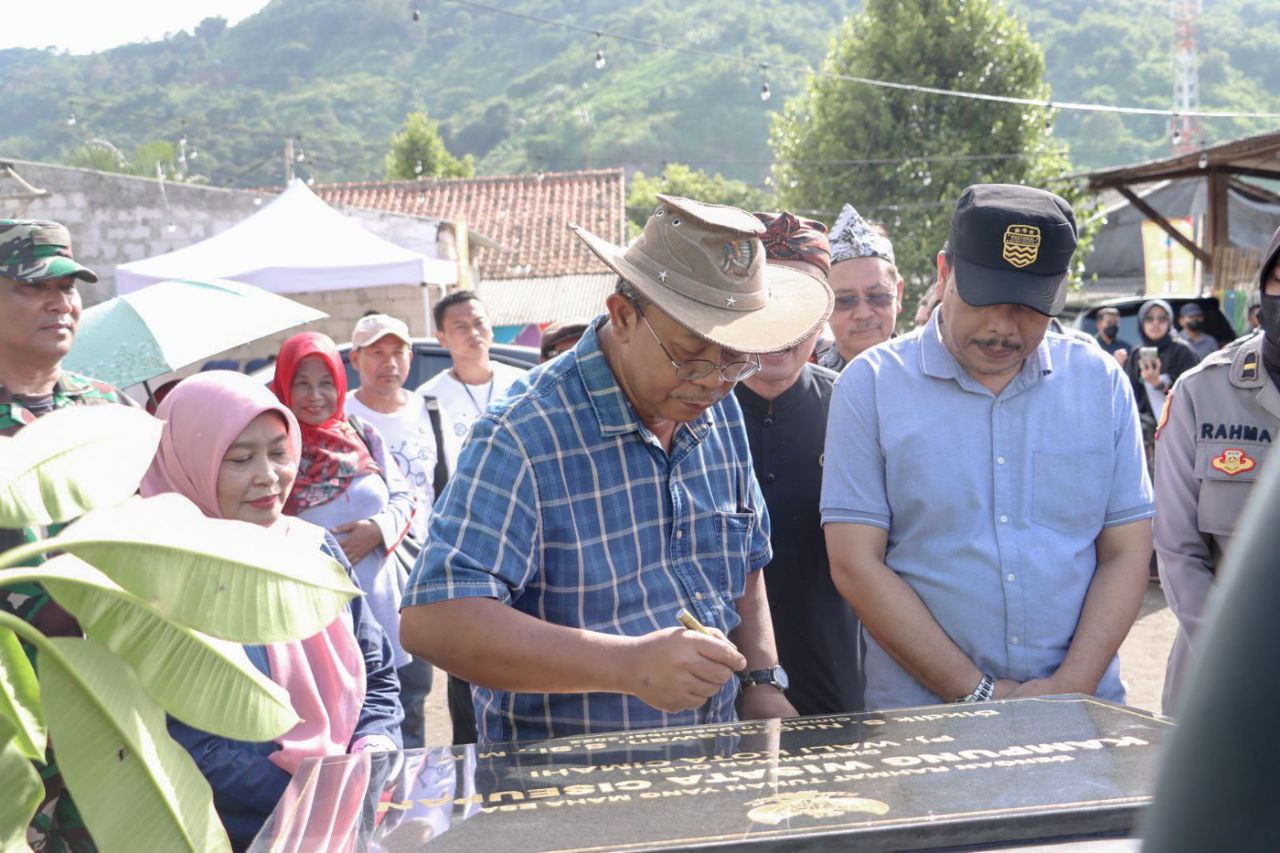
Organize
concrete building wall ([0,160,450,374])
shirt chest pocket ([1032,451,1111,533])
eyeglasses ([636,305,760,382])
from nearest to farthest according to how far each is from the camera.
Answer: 1. eyeglasses ([636,305,760,382])
2. shirt chest pocket ([1032,451,1111,533])
3. concrete building wall ([0,160,450,374])

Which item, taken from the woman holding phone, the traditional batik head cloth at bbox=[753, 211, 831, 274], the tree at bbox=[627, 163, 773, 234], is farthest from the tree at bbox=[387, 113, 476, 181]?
the traditional batik head cloth at bbox=[753, 211, 831, 274]

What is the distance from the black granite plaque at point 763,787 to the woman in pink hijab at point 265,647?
79 centimetres

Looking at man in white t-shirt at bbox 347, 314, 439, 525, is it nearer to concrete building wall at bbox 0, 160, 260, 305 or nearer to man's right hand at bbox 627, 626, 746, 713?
man's right hand at bbox 627, 626, 746, 713

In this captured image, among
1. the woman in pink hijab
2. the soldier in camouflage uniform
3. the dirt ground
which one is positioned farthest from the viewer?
the dirt ground

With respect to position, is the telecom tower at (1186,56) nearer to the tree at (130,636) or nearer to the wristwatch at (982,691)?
the wristwatch at (982,691)

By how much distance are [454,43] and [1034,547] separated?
9948cm

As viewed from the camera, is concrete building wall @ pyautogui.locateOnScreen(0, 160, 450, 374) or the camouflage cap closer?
the camouflage cap

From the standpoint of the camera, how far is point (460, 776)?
1.52 m

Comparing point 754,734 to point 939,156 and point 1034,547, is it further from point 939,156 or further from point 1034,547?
point 939,156

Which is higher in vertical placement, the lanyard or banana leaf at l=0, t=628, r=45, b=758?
banana leaf at l=0, t=628, r=45, b=758

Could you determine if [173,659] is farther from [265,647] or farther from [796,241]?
[796,241]

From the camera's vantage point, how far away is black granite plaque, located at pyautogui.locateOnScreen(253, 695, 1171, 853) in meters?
1.25

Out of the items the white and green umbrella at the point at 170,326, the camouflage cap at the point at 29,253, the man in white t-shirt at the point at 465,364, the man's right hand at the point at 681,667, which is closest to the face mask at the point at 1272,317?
the man's right hand at the point at 681,667

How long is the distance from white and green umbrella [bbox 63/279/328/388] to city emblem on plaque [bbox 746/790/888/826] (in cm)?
439
